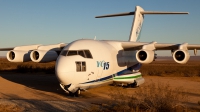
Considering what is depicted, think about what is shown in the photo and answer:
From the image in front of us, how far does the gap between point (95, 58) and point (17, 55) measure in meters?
6.28

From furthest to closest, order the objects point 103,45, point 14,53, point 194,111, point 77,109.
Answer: point 14,53, point 103,45, point 77,109, point 194,111

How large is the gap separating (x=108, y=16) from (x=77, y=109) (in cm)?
1397

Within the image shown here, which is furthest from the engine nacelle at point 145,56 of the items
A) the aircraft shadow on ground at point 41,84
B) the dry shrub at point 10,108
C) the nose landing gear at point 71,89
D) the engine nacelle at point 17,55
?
the engine nacelle at point 17,55

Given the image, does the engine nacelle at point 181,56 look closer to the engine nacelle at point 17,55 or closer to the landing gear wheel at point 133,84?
the landing gear wheel at point 133,84

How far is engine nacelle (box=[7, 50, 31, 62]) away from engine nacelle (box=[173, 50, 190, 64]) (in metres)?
9.57

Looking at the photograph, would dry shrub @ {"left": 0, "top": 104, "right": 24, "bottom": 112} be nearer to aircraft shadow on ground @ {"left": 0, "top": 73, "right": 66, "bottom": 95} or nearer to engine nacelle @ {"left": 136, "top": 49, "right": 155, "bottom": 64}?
aircraft shadow on ground @ {"left": 0, "top": 73, "right": 66, "bottom": 95}

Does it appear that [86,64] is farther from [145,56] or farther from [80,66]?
[145,56]

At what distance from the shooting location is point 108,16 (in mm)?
22000

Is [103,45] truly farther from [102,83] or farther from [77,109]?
[77,109]

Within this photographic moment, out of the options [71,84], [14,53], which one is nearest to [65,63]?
[71,84]

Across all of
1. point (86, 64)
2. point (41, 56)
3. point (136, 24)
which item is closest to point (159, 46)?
point (86, 64)

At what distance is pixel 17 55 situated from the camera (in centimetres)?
1739

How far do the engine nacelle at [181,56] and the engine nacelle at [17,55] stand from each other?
9.57 metres

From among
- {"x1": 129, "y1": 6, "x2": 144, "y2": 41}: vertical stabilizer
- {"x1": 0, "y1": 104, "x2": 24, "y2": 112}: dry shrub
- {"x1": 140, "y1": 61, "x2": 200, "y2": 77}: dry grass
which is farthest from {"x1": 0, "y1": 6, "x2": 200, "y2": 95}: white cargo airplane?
{"x1": 140, "y1": 61, "x2": 200, "y2": 77}: dry grass
